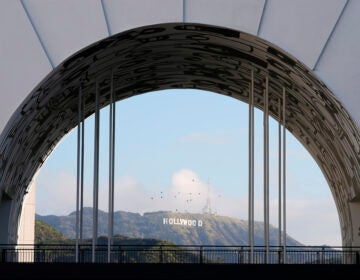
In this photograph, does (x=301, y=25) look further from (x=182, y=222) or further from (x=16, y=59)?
(x=182, y=222)

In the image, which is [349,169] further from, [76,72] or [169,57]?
[76,72]

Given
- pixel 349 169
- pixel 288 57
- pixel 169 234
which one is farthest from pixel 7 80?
pixel 169 234

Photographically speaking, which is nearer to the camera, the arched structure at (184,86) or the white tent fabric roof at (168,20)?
the white tent fabric roof at (168,20)

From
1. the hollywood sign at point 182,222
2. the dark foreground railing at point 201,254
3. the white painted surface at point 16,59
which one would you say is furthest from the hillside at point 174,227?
the white painted surface at point 16,59

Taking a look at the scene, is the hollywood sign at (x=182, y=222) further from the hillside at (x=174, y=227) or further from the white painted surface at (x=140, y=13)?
the white painted surface at (x=140, y=13)

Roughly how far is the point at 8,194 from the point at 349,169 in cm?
1221

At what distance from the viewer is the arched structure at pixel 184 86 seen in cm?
2720

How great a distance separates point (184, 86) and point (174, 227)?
125 m

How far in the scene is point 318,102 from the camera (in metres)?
29.9
